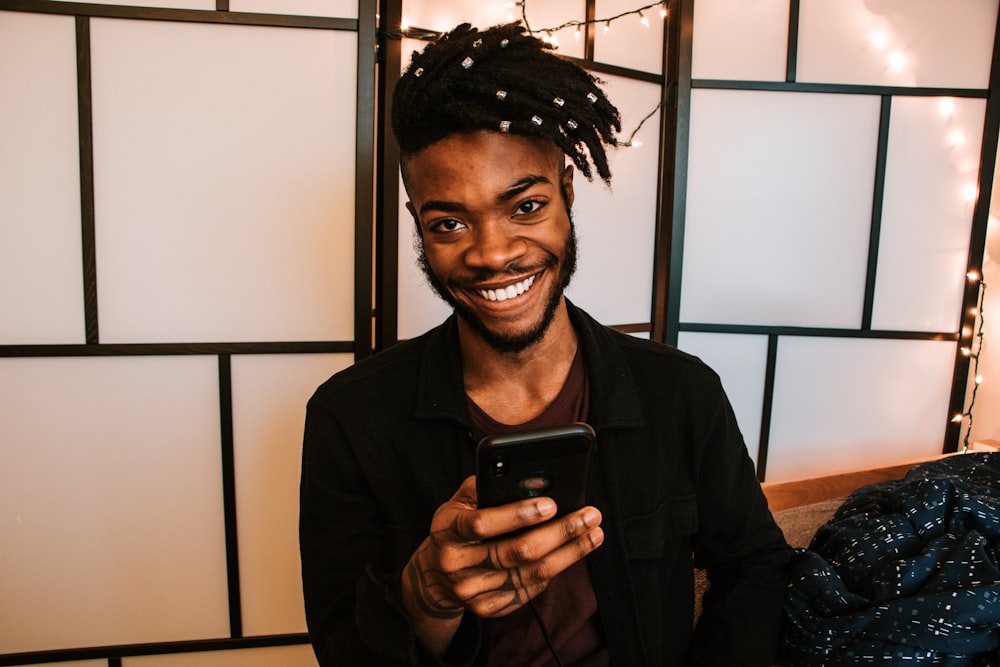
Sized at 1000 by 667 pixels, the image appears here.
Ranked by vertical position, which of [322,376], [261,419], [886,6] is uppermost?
[886,6]

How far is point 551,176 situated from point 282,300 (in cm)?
102

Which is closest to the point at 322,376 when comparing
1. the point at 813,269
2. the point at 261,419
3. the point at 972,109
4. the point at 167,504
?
the point at 261,419

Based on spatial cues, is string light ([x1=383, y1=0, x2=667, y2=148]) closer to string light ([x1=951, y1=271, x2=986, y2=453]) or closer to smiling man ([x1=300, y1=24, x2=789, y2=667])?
smiling man ([x1=300, y1=24, x2=789, y2=667])

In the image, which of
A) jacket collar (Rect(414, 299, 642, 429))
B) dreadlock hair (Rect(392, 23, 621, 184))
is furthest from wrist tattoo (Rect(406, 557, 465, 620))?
dreadlock hair (Rect(392, 23, 621, 184))

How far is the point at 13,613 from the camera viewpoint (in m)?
1.79

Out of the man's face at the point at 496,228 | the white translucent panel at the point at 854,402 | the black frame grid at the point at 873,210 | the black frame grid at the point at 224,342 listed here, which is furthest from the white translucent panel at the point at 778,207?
the man's face at the point at 496,228

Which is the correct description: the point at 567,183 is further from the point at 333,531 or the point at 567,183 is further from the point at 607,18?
the point at 607,18

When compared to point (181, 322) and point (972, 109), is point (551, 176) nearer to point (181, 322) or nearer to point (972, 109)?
point (181, 322)

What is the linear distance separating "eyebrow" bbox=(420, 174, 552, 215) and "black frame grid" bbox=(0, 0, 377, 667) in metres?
0.84

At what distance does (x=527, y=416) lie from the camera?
110cm

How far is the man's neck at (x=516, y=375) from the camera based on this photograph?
43.8 inches

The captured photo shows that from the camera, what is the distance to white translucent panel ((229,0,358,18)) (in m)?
1.70

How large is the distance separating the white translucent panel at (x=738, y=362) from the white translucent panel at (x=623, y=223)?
232mm

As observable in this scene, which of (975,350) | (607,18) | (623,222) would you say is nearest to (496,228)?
(623,222)
